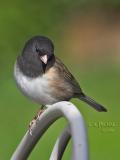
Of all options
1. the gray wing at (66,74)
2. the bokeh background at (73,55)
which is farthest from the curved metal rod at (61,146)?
the bokeh background at (73,55)

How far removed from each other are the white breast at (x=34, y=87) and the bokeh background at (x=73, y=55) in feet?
4.11

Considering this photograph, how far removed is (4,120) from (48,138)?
308mm

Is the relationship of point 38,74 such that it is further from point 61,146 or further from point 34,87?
point 61,146

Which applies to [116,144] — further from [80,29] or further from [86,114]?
[80,29]

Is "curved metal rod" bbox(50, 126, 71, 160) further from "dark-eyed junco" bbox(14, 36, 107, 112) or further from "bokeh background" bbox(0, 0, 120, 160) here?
"bokeh background" bbox(0, 0, 120, 160)

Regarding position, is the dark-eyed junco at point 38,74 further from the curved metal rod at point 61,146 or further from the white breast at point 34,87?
the curved metal rod at point 61,146

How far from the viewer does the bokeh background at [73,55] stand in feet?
13.4

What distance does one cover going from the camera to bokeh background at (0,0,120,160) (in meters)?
4.08

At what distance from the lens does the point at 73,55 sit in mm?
5449

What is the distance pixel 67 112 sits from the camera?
1421mm

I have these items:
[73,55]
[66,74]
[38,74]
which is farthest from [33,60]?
[73,55]

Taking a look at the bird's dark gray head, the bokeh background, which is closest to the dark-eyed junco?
the bird's dark gray head

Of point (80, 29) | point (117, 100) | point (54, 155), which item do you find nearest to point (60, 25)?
point (80, 29)

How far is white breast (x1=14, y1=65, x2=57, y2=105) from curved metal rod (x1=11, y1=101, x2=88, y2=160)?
0.71 metres
